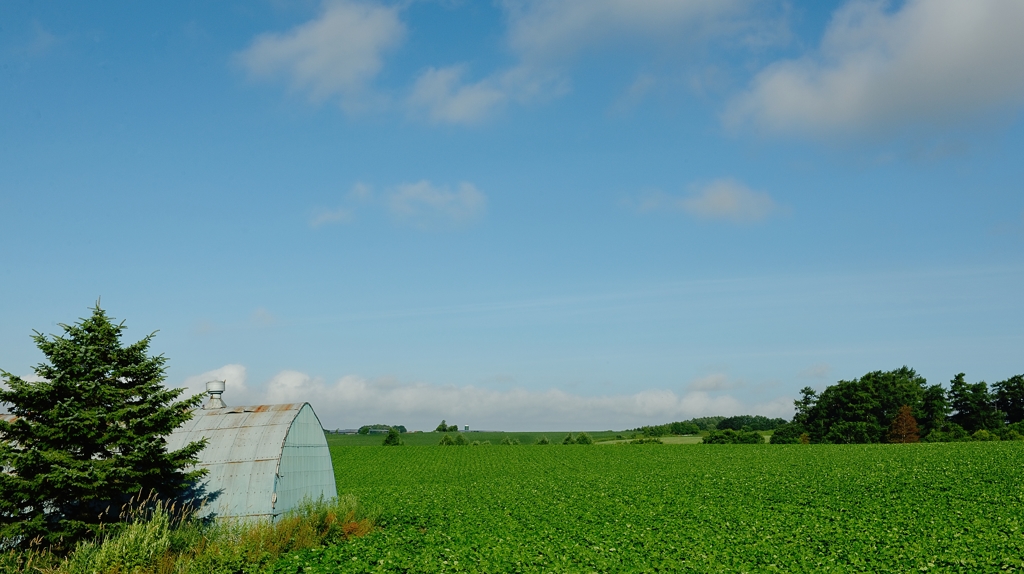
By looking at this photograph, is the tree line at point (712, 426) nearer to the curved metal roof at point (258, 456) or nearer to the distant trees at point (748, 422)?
the distant trees at point (748, 422)

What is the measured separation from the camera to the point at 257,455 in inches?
940

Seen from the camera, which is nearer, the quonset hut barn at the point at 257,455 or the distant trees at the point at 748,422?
the quonset hut barn at the point at 257,455

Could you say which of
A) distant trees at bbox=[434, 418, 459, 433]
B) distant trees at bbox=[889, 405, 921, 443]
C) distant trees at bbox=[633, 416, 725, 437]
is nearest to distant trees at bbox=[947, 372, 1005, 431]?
distant trees at bbox=[889, 405, 921, 443]

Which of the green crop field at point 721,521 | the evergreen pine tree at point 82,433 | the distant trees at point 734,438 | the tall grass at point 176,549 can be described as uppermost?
the evergreen pine tree at point 82,433

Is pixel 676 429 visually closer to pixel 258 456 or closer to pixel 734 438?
pixel 734 438

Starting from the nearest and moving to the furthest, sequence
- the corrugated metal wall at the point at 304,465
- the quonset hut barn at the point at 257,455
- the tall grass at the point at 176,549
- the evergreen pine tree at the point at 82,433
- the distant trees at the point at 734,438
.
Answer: the tall grass at the point at 176,549, the evergreen pine tree at the point at 82,433, the quonset hut barn at the point at 257,455, the corrugated metal wall at the point at 304,465, the distant trees at the point at 734,438

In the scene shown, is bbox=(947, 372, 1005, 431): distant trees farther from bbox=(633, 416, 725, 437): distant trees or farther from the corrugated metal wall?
the corrugated metal wall

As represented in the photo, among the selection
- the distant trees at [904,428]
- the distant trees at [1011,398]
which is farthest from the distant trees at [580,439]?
the distant trees at [1011,398]

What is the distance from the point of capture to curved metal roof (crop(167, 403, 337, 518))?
22.9 metres

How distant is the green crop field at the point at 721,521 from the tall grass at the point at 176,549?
1291 millimetres

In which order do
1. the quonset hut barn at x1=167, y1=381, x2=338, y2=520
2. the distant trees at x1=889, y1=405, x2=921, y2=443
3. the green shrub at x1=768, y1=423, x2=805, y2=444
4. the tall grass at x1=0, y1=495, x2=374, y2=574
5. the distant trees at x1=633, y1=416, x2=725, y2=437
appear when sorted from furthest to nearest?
the distant trees at x1=633, y1=416, x2=725, y2=437
the green shrub at x1=768, y1=423, x2=805, y2=444
the distant trees at x1=889, y1=405, x2=921, y2=443
the quonset hut barn at x1=167, y1=381, x2=338, y2=520
the tall grass at x1=0, y1=495, x2=374, y2=574

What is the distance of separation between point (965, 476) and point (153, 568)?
34.0m

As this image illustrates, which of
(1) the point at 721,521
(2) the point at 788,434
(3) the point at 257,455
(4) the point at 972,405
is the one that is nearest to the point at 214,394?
(3) the point at 257,455

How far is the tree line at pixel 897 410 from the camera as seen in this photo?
8006 cm
